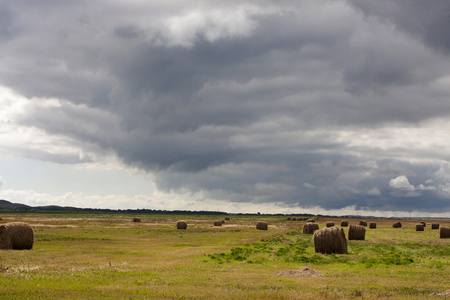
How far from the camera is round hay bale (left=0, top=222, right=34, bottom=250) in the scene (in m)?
37.0

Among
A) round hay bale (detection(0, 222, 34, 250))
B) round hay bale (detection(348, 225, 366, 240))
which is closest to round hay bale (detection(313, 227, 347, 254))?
round hay bale (detection(348, 225, 366, 240))

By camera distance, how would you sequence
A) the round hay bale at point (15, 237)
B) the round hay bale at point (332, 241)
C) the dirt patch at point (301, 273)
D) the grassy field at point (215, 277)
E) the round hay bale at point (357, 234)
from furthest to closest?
the round hay bale at point (357, 234) → the round hay bale at point (15, 237) → the round hay bale at point (332, 241) → the dirt patch at point (301, 273) → the grassy field at point (215, 277)

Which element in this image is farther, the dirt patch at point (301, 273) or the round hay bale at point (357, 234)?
the round hay bale at point (357, 234)

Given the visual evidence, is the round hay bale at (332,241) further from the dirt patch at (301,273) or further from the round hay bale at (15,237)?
the round hay bale at (15,237)

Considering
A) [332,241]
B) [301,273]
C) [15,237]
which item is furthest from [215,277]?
[15,237]

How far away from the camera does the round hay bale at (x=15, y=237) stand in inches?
1458

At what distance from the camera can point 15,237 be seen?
37281mm

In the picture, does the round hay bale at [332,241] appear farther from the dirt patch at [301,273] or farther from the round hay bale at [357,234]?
the round hay bale at [357,234]

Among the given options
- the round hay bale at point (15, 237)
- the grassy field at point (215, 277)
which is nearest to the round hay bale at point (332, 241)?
the grassy field at point (215, 277)

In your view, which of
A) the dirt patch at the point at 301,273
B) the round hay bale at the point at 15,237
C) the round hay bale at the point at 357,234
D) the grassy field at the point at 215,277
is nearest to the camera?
the grassy field at the point at 215,277

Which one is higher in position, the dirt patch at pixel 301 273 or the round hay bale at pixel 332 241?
the round hay bale at pixel 332 241

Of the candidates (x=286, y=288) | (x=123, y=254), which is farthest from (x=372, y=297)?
(x=123, y=254)

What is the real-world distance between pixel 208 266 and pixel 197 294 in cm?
1093

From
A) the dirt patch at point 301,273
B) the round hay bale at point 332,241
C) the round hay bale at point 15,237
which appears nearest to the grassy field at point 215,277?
the dirt patch at point 301,273
